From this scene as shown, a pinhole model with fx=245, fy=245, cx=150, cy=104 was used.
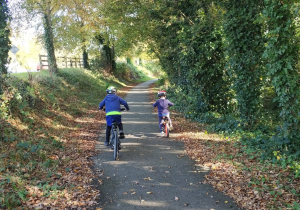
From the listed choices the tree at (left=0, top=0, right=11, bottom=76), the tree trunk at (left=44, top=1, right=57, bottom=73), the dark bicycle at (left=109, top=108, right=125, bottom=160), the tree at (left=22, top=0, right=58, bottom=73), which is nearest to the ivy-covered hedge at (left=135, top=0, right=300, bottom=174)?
the dark bicycle at (left=109, top=108, right=125, bottom=160)

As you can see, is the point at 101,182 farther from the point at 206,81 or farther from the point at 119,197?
the point at 206,81

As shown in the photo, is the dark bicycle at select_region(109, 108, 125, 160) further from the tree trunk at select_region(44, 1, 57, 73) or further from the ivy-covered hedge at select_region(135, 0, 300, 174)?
the tree trunk at select_region(44, 1, 57, 73)

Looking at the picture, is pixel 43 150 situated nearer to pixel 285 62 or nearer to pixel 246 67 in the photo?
pixel 285 62

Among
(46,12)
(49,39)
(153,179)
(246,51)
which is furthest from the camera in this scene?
(49,39)

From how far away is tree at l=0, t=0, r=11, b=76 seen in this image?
9.60 metres

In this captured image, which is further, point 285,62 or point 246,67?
point 246,67

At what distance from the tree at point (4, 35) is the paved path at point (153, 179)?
5318 mm

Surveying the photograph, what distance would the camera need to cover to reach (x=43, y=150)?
24.0ft

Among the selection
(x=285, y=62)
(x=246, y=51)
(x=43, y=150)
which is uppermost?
(x=246, y=51)

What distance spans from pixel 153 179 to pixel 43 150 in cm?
363

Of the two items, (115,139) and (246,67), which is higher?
(246,67)

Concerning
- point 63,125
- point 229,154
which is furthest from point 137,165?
point 63,125

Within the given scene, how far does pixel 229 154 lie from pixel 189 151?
4.16 ft

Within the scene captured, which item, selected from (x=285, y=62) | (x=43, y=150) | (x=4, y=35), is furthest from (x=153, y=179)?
(x=4, y=35)
